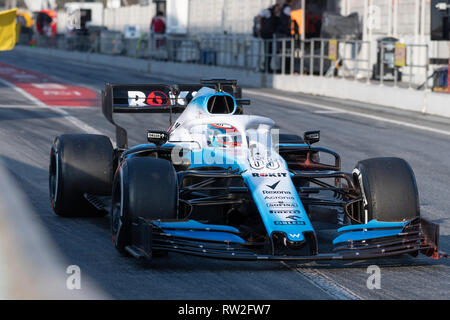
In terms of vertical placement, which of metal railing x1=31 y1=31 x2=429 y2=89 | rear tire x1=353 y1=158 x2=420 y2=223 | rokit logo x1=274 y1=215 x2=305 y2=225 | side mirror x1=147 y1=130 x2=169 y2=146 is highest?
metal railing x1=31 y1=31 x2=429 y2=89

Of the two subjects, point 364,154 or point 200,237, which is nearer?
point 200,237

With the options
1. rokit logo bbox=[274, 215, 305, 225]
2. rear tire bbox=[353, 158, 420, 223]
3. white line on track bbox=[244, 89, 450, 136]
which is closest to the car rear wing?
rear tire bbox=[353, 158, 420, 223]

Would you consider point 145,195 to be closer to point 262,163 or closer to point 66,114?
point 262,163

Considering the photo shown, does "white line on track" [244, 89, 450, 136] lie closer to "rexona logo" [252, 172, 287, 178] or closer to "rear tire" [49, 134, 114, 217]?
"rear tire" [49, 134, 114, 217]

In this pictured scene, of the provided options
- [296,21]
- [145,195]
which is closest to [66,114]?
[296,21]

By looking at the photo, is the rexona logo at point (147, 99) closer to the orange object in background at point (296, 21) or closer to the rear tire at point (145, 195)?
the rear tire at point (145, 195)

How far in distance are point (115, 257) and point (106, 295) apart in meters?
1.19

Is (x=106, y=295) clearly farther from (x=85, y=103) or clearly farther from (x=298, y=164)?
(x=85, y=103)

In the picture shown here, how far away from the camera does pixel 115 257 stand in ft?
23.1

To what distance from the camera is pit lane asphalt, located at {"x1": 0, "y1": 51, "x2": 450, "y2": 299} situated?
20.1ft

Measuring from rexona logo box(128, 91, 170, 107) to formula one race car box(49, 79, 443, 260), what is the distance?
1.07 meters

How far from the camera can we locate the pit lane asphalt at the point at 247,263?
20.1ft

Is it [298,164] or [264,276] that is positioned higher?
[298,164]

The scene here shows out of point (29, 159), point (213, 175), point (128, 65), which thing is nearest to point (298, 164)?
point (213, 175)
